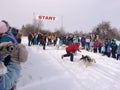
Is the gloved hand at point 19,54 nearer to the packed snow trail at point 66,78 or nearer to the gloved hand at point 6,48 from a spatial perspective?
the gloved hand at point 6,48

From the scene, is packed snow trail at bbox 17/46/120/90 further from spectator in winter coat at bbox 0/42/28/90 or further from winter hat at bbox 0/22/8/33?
winter hat at bbox 0/22/8/33

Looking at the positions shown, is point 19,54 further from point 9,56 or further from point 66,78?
point 66,78

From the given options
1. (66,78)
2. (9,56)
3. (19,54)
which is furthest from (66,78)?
(9,56)

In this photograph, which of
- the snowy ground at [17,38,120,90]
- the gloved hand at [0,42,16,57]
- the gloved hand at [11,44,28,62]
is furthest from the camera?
the snowy ground at [17,38,120,90]

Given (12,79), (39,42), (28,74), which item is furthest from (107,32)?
(12,79)

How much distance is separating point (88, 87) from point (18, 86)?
8.88 feet

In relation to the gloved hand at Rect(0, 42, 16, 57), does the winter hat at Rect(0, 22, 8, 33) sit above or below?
above

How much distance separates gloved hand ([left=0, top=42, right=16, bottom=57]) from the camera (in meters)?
6.13

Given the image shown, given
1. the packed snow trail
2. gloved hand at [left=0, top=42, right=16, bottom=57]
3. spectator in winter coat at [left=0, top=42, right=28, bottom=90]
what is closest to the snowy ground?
the packed snow trail

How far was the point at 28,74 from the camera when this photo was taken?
38.1 feet

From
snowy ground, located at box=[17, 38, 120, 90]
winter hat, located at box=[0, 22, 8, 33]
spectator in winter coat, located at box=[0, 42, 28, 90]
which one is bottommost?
snowy ground, located at box=[17, 38, 120, 90]

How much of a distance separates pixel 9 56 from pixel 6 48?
0.20 metres

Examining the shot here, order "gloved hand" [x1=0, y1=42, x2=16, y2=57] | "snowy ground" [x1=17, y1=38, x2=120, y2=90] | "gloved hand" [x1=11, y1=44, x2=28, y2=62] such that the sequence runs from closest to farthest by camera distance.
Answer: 1. "gloved hand" [x1=0, y1=42, x2=16, y2=57]
2. "gloved hand" [x1=11, y1=44, x2=28, y2=62]
3. "snowy ground" [x1=17, y1=38, x2=120, y2=90]

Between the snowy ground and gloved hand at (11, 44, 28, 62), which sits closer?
gloved hand at (11, 44, 28, 62)
